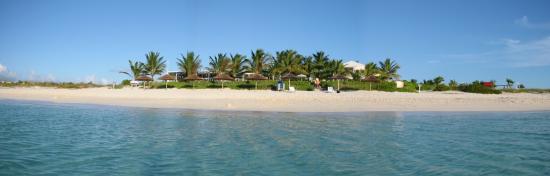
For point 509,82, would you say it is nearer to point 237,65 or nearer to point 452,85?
point 452,85

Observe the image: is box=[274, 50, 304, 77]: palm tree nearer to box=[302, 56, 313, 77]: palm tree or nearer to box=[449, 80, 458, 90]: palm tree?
box=[302, 56, 313, 77]: palm tree

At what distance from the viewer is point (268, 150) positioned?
7984 millimetres

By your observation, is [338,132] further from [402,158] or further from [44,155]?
[44,155]

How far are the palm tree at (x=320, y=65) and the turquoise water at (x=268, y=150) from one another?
1186 inches

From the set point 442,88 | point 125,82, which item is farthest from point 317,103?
point 125,82

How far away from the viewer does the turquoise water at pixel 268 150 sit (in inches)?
246

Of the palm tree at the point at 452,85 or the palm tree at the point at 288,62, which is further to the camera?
the palm tree at the point at 288,62

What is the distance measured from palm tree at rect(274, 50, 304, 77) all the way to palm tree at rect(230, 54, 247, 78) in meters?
4.29

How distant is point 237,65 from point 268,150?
41836 millimetres

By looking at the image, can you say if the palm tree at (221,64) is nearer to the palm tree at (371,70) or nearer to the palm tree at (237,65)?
the palm tree at (237,65)

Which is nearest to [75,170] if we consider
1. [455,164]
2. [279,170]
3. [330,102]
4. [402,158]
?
[279,170]

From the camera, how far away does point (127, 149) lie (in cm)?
790

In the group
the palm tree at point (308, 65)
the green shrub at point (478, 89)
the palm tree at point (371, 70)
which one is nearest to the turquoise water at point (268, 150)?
the green shrub at point (478, 89)

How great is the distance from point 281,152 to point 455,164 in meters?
3.12
